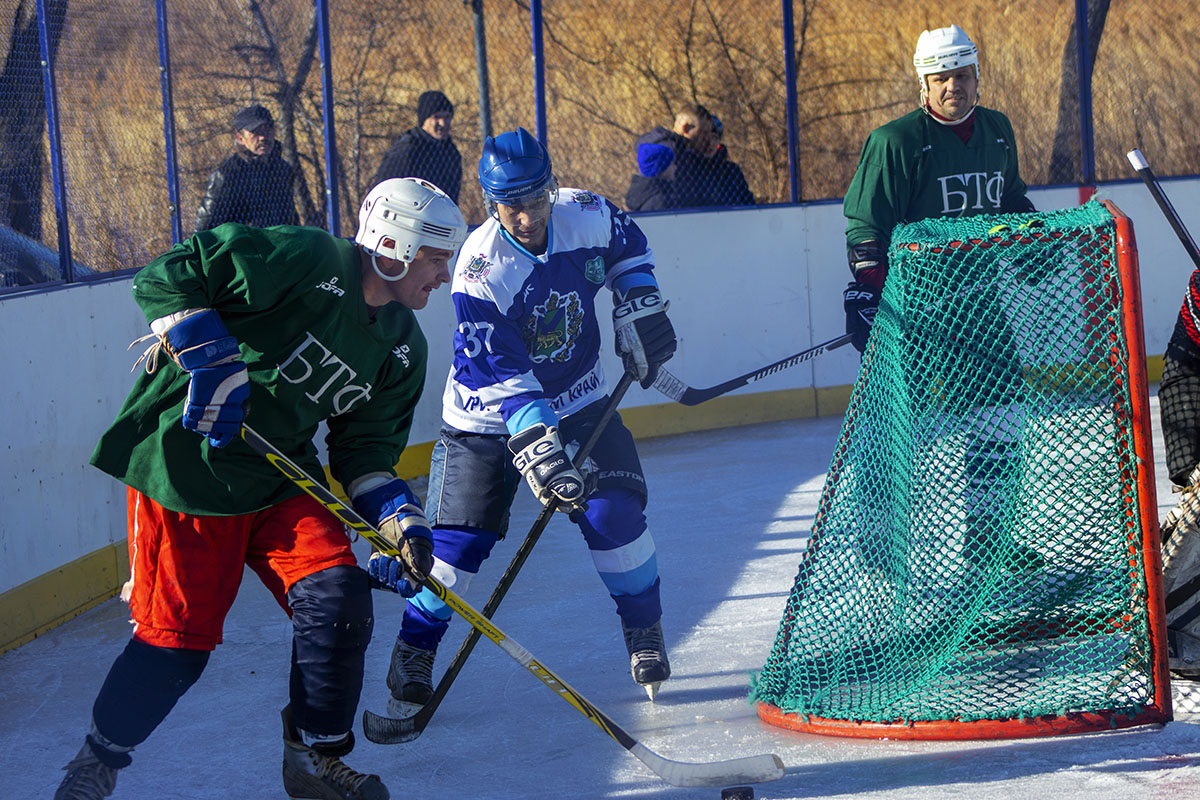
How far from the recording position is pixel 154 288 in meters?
2.32

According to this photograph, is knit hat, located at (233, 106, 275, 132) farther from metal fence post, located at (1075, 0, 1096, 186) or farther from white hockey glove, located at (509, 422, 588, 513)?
metal fence post, located at (1075, 0, 1096, 186)

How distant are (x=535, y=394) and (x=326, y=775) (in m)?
0.86

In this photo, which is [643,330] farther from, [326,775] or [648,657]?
[326,775]

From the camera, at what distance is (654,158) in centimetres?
620

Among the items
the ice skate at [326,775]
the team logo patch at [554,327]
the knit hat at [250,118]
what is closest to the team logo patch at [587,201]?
the team logo patch at [554,327]

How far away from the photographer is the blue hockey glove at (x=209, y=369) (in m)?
2.26

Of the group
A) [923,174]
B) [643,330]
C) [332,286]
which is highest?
[923,174]

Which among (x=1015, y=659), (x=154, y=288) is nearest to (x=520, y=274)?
(x=154, y=288)

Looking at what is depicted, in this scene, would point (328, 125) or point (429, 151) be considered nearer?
point (328, 125)

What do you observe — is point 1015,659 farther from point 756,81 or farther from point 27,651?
point 756,81

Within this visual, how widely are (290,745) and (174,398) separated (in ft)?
2.11

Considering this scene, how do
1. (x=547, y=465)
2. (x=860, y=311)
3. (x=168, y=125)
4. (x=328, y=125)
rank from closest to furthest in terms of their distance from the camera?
(x=547, y=465)
(x=860, y=311)
(x=168, y=125)
(x=328, y=125)

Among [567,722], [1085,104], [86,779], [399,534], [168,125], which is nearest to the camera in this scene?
[86,779]

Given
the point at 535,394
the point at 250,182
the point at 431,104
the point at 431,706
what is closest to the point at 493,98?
the point at 431,104
